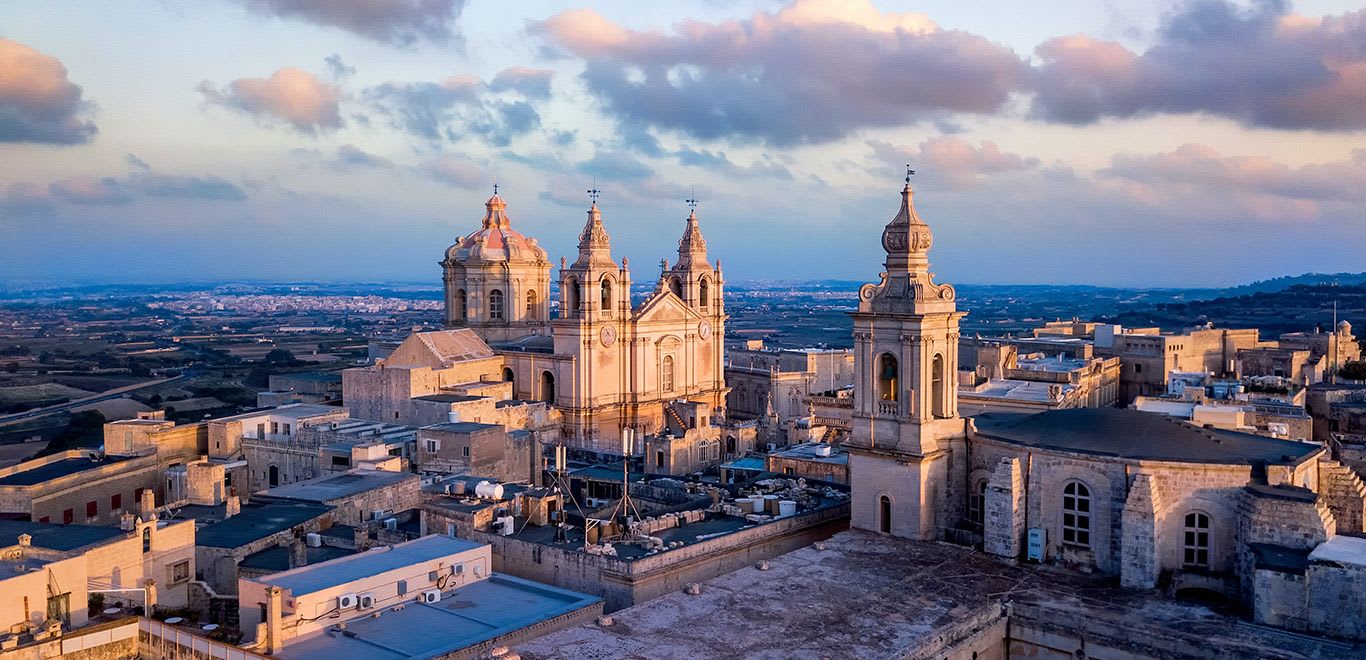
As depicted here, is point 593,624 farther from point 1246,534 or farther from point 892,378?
point 1246,534

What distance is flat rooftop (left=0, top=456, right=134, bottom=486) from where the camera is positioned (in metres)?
38.9

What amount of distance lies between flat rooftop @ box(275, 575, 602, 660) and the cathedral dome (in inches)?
1756

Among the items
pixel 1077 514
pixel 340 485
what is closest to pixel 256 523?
pixel 340 485

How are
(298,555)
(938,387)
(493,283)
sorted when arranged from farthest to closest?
(493,283)
(938,387)
(298,555)

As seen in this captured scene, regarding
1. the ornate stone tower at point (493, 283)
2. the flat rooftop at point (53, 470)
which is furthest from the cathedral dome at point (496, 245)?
the flat rooftop at point (53, 470)

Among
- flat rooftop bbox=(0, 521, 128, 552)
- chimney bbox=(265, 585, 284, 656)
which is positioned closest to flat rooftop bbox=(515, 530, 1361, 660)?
chimney bbox=(265, 585, 284, 656)

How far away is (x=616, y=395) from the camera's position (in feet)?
204

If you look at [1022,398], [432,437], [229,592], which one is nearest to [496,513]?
[229,592]

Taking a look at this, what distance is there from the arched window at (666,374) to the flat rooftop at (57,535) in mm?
37452

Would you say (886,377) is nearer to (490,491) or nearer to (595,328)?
(490,491)

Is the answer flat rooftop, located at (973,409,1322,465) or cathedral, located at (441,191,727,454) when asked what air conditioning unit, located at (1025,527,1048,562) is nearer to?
flat rooftop, located at (973,409,1322,465)

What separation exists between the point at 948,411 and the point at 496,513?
46.6ft

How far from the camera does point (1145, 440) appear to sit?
29.4 metres

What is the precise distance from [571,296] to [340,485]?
26413mm
